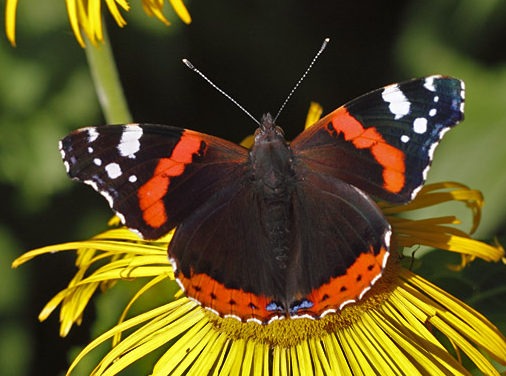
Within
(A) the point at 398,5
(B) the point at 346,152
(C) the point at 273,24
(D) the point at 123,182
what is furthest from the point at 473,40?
(D) the point at 123,182

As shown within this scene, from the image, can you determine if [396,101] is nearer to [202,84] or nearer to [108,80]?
[108,80]

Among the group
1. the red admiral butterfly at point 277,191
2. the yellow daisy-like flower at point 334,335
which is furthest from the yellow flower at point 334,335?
the red admiral butterfly at point 277,191

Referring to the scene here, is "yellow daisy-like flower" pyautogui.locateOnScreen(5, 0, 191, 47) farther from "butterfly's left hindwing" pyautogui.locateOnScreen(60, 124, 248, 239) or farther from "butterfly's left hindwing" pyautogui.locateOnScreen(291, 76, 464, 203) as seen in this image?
"butterfly's left hindwing" pyautogui.locateOnScreen(291, 76, 464, 203)

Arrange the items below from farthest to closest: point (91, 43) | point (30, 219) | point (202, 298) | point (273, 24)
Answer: point (273, 24) → point (30, 219) → point (91, 43) → point (202, 298)

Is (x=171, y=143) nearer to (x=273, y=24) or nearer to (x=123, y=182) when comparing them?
(x=123, y=182)

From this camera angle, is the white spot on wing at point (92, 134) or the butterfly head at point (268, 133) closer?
the white spot on wing at point (92, 134)

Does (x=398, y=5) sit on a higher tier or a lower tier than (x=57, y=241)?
higher

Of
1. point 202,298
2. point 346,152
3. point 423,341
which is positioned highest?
point 346,152

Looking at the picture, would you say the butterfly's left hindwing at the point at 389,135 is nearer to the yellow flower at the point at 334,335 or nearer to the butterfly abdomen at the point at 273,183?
the butterfly abdomen at the point at 273,183
